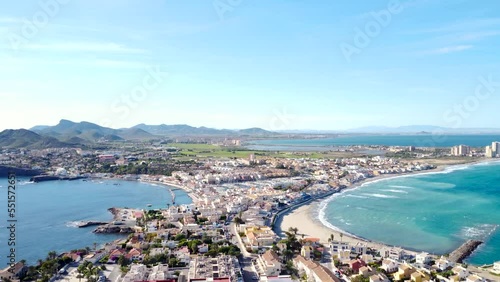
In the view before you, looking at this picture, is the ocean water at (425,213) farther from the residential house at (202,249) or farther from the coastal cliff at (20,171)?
the coastal cliff at (20,171)

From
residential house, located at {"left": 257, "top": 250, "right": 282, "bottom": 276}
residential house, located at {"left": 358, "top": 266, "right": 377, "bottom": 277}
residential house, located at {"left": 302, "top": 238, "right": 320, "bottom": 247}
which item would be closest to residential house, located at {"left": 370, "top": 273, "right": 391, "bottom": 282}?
residential house, located at {"left": 358, "top": 266, "right": 377, "bottom": 277}

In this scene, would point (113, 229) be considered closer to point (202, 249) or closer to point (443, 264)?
point (202, 249)

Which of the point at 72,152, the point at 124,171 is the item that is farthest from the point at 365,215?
the point at 72,152

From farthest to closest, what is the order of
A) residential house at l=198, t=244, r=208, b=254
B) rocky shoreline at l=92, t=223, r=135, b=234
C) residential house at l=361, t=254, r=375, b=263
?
1. rocky shoreline at l=92, t=223, r=135, b=234
2. residential house at l=198, t=244, r=208, b=254
3. residential house at l=361, t=254, r=375, b=263

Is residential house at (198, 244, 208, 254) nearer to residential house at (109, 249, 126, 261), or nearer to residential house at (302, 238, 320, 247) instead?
residential house at (109, 249, 126, 261)

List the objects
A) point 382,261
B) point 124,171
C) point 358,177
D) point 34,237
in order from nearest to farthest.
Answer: point 382,261 → point 34,237 → point 358,177 → point 124,171

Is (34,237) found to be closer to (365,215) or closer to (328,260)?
(328,260)
